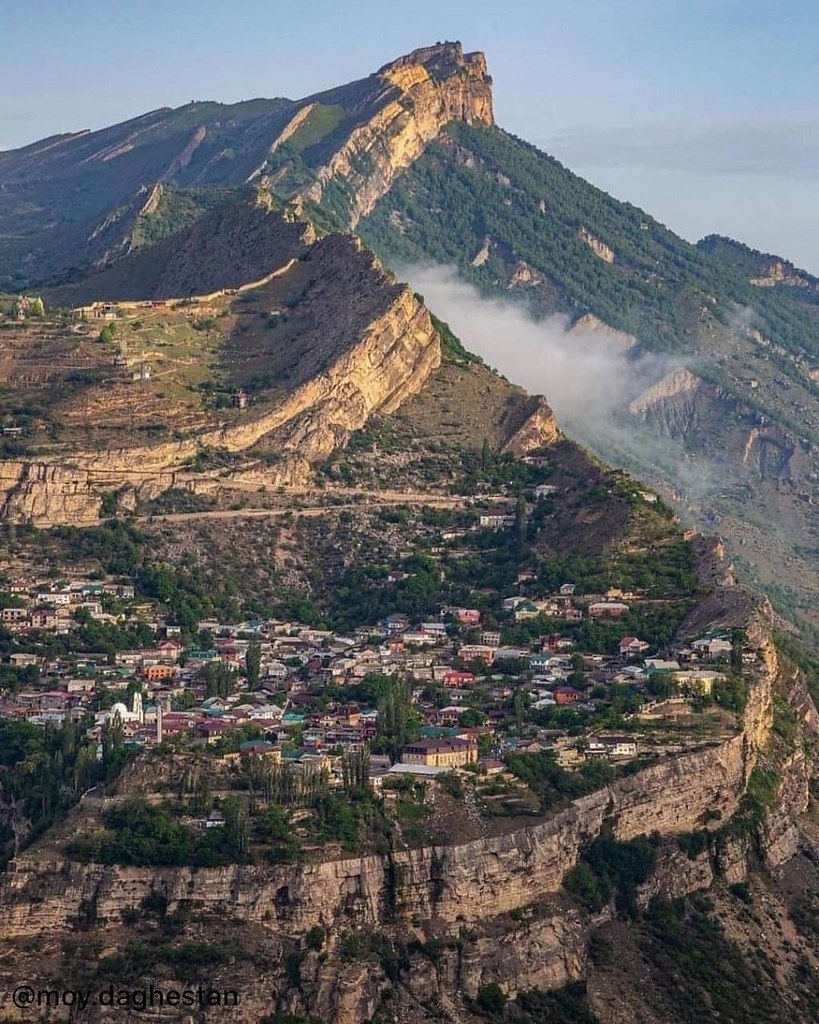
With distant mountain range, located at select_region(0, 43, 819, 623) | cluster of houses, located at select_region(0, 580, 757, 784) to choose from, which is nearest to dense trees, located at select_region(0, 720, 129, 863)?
cluster of houses, located at select_region(0, 580, 757, 784)

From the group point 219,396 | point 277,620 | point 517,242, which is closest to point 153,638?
point 277,620

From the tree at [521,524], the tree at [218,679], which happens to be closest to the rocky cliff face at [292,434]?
the tree at [521,524]

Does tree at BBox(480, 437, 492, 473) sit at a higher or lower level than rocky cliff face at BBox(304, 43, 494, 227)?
lower

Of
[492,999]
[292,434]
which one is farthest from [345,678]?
[292,434]

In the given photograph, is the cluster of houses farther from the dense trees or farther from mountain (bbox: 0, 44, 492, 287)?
mountain (bbox: 0, 44, 492, 287)

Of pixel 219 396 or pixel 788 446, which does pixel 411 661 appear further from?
pixel 788 446

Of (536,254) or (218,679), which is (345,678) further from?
(536,254)

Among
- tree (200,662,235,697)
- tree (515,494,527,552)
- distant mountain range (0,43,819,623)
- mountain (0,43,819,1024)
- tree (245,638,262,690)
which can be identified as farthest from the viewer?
distant mountain range (0,43,819,623)
